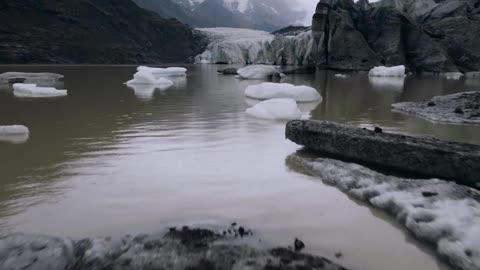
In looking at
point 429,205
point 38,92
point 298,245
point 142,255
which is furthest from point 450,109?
point 38,92

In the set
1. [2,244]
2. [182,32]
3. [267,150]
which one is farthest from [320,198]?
[182,32]

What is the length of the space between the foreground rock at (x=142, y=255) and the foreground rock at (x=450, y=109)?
20.0 feet

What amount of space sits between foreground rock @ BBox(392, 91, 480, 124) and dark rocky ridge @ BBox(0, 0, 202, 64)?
46028 mm

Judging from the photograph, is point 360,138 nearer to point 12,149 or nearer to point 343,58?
point 12,149

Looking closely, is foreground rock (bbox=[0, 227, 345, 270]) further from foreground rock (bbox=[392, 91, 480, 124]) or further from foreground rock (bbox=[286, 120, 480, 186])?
foreground rock (bbox=[392, 91, 480, 124])

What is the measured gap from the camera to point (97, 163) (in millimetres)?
4168

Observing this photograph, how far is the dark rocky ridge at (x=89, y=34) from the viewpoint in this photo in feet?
158

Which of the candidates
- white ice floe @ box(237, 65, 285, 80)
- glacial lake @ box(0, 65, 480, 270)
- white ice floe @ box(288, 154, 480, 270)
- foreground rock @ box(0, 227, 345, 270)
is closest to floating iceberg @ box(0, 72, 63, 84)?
white ice floe @ box(237, 65, 285, 80)

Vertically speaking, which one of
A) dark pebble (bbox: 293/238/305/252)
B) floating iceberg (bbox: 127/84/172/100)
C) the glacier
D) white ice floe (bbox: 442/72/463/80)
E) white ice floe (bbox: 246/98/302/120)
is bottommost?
white ice floe (bbox: 442/72/463/80)

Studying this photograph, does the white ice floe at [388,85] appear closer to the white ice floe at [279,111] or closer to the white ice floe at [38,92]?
the white ice floe at [279,111]

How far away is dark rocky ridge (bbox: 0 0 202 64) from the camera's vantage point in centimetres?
4806

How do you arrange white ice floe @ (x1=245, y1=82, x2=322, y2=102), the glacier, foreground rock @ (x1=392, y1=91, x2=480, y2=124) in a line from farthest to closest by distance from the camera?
the glacier
white ice floe @ (x1=245, y1=82, x2=322, y2=102)
foreground rock @ (x1=392, y1=91, x2=480, y2=124)

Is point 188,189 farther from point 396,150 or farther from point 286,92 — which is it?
point 286,92

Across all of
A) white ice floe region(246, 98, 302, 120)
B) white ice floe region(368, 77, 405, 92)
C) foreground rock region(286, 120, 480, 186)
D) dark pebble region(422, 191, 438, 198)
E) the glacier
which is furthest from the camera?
the glacier
